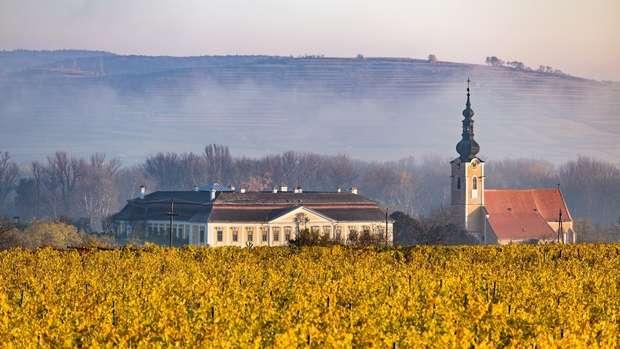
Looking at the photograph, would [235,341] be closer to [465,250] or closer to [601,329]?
[601,329]

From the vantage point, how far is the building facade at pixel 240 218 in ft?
586

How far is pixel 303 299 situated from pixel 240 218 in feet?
475

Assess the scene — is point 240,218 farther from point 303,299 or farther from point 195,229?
point 303,299

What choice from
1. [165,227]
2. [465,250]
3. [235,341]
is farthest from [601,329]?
[165,227]

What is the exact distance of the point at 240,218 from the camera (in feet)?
596

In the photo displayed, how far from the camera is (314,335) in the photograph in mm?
29469

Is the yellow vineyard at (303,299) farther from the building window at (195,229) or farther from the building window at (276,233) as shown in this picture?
the building window at (276,233)

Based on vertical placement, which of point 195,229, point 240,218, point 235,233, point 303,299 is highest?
point 240,218

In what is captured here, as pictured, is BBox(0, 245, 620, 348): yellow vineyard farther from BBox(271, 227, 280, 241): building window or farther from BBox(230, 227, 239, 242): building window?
BBox(271, 227, 280, 241): building window

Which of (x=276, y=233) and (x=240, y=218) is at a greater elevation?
(x=240, y=218)

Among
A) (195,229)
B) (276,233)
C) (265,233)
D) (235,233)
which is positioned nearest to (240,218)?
(235,233)

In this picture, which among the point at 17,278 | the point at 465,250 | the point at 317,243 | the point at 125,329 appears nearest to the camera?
the point at 125,329

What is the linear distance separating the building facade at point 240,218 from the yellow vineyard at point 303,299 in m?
120

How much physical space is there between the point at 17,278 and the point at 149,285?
5462 mm
